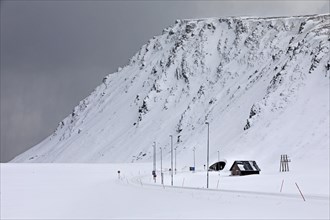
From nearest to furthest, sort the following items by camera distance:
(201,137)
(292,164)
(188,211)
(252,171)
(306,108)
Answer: (188,211)
(252,171)
(292,164)
(306,108)
(201,137)

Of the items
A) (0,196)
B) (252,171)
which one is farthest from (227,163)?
(0,196)

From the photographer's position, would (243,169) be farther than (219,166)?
No

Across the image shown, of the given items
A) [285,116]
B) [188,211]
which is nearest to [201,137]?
[285,116]

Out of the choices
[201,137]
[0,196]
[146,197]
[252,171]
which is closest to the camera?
[146,197]

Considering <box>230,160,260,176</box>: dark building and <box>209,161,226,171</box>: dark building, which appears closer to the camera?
<box>230,160,260,176</box>: dark building

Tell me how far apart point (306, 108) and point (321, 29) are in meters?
46.6

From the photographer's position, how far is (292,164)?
11606 cm

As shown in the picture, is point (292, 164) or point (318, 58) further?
point (318, 58)

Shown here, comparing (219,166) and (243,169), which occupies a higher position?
(243,169)

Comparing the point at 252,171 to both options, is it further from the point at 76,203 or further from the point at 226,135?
the point at 226,135

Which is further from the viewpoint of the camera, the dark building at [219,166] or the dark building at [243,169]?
the dark building at [219,166]

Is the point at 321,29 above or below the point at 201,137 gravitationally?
above

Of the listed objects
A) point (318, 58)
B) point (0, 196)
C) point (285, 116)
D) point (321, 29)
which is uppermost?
point (321, 29)

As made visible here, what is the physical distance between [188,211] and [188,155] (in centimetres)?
15008
